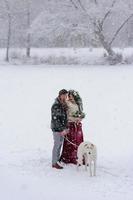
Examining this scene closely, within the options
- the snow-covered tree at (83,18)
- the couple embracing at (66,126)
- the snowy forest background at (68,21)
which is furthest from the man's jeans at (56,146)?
the snow-covered tree at (83,18)

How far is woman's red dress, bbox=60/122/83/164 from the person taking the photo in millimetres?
11359

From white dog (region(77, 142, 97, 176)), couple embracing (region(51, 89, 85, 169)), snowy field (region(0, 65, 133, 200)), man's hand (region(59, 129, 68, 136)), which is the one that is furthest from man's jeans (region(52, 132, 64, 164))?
white dog (region(77, 142, 97, 176))

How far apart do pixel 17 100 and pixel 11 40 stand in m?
23.6

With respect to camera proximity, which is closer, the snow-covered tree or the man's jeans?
the man's jeans

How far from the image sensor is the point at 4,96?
2280 centimetres

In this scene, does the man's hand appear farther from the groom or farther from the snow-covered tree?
the snow-covered tree

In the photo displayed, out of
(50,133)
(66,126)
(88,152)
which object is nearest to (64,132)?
(66,126)

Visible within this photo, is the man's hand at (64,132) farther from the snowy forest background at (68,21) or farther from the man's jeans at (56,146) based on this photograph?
the snowy forest background at (68,21)

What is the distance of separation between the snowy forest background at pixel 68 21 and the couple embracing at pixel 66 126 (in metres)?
23.7

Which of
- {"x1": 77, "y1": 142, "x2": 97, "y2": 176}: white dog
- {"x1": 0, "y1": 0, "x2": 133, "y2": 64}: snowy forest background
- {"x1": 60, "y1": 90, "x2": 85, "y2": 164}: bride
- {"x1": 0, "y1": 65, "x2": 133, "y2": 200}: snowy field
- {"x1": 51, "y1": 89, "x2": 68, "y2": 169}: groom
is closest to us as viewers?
{"x1": 0, "y1": 65, "x2": 133, "y2": 200}: snowy field

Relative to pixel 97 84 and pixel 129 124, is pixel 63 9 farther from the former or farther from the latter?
pixel 129 124

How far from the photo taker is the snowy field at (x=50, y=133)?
32.8 feet

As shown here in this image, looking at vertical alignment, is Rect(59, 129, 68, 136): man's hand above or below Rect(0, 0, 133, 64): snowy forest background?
below

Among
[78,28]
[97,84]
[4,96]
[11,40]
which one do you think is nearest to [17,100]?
[4,96]
